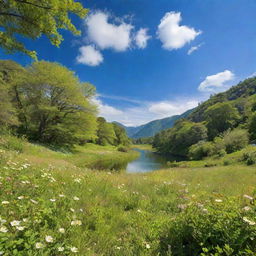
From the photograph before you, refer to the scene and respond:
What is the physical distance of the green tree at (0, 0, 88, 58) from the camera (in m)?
6.03

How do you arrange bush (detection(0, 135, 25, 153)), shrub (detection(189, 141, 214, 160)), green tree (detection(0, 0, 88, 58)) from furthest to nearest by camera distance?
shrub (detection(189, 141, 214, 160)) → bush (detection(0, 135, 25, 153)) → green tree (detection(0, 0, 88, 58))

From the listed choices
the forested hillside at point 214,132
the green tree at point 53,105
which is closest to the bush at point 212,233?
the green tree at point 53,105

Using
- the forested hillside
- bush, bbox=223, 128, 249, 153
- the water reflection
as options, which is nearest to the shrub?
the forested hillside

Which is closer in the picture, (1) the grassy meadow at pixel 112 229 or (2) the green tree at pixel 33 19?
(1) the grassy meadow at pixel 112 229

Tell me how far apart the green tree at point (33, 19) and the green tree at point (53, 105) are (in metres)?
17.3

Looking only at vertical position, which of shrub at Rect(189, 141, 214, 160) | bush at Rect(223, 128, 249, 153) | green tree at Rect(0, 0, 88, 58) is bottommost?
shrub at Rect(189, 141, 214, 160)

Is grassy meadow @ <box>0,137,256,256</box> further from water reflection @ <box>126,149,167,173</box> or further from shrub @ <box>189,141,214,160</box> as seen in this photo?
shrub @ <box>189,141,214,160</box>

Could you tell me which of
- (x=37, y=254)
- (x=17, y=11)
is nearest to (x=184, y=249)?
(x=37, y=254)

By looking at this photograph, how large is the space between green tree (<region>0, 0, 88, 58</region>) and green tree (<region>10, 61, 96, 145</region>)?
17.3m

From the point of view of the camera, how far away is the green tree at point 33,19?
6031 millimetres

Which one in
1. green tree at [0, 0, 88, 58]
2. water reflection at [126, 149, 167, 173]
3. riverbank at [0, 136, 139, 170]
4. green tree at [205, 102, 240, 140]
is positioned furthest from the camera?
green tree at [205, 102, 240, 140]

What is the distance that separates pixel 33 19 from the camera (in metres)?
6.71

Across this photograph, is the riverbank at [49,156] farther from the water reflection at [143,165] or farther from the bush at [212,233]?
the bush at [212,233]

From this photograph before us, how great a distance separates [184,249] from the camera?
2309mm
